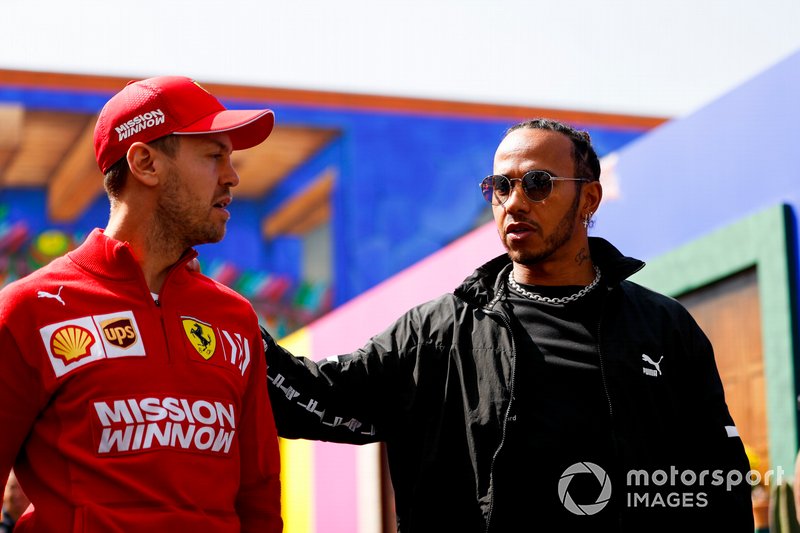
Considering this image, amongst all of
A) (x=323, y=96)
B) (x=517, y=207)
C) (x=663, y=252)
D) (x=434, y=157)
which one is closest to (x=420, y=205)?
(x=434, y=157)

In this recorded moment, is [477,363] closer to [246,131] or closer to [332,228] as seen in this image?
[246,131]

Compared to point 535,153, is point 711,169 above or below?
above

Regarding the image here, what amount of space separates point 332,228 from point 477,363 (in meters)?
21.7

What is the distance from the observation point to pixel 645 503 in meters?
3.78

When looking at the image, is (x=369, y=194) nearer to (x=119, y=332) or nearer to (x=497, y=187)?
(x=497, y=187)

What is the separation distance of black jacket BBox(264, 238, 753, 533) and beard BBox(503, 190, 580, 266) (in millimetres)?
129

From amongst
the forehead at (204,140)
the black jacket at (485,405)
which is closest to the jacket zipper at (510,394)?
the black jacket at (485,405)

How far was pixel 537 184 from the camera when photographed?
415cm

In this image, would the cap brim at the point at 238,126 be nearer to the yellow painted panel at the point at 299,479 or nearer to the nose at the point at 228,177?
the nose at the point at 228,177

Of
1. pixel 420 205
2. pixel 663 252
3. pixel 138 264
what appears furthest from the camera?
pixel 420 205

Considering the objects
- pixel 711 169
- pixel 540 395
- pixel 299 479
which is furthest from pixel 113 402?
pixel 299 479

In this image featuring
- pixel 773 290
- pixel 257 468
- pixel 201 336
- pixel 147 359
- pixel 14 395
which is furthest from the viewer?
pixel 773 290

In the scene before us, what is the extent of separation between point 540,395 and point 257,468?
939mm

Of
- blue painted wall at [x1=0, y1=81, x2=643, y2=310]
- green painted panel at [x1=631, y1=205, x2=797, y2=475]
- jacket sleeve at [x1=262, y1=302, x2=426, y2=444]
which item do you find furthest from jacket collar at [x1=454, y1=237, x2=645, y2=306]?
blue painted wall at [x1=0, y1=81, x2=643, y2=310]
